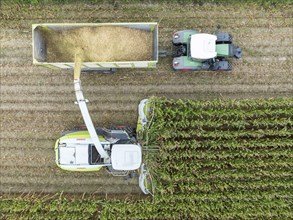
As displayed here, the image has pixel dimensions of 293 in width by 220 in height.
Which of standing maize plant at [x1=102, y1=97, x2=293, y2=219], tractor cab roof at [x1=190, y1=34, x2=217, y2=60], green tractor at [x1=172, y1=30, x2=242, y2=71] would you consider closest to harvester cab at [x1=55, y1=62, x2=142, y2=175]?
standing maize plant at [x1=102, y1=97, x2=293, y2=219]

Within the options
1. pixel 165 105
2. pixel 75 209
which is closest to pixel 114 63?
pixel 165 105

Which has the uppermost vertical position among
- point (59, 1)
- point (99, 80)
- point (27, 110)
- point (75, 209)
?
point (59, 1)

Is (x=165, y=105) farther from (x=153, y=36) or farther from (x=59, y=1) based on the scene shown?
(x=59, y=1)

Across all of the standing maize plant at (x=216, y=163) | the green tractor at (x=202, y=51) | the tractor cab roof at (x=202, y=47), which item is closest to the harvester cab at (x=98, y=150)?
the standing maize plant at (x=216, y=163)

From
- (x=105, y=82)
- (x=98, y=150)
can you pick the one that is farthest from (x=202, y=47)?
(x=98, y=150)

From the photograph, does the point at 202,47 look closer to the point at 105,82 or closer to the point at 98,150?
the point at 105,82

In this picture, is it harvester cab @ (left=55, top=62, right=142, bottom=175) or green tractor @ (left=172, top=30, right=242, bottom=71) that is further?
green tractor @ (left=172, top=30, right=242, bottom=71)

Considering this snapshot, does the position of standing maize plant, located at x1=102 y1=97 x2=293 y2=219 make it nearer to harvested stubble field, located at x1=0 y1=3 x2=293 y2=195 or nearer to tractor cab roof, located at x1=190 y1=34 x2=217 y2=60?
harvested stubble field, located at x1=0 y1=3 x2=293 y2=195
